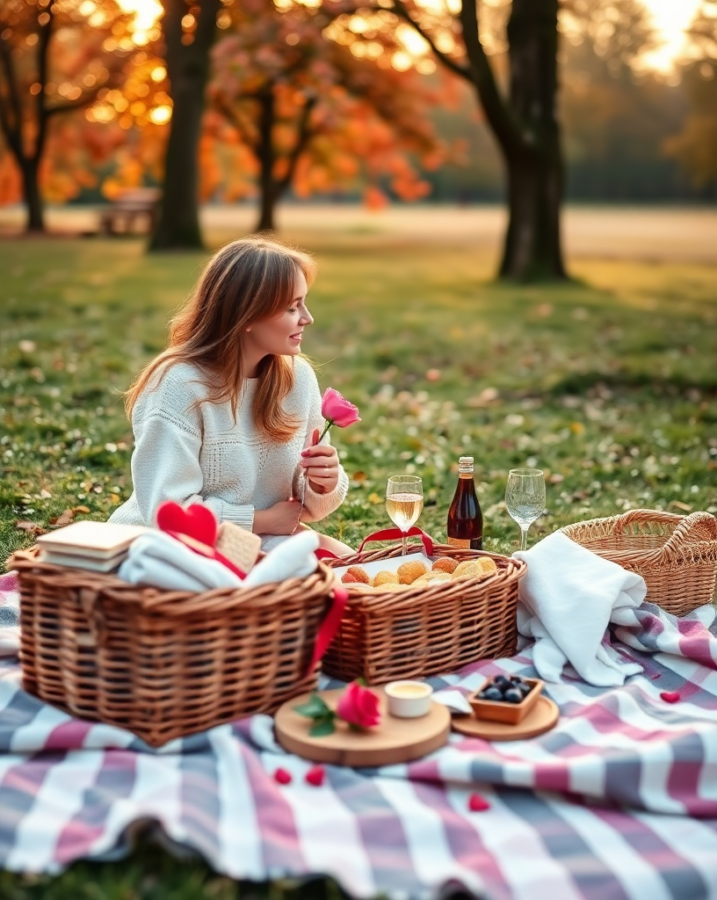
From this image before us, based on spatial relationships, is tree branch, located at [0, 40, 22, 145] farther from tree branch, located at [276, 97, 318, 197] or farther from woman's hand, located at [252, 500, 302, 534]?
woman's hand, located at [252, 500, 302, 534]

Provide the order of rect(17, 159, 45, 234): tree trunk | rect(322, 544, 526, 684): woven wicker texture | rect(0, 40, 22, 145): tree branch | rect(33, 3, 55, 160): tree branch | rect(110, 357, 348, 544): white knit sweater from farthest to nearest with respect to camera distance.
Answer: rect(0, 40, 22, 145): tree branch, rect(17, 159, 45, 234): tree trunk, rect(33, 3, 55, 160): tree branch, rect(110, 357, 348, 544): white knit sweater, rect(322, 544, 526, 684): woven wicker texture

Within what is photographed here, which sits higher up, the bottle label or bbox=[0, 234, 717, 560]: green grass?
the bottle label

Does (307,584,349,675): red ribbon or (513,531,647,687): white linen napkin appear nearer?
(307,584,349,675): red ribbon

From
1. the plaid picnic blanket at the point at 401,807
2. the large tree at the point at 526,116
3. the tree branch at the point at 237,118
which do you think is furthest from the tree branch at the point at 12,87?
the plaid picnic blanket at the point at 401,807

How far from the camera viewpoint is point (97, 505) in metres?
6.02

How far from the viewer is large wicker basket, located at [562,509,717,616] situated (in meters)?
4.44

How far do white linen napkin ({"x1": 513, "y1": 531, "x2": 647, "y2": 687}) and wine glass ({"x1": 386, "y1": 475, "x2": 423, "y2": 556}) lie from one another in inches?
17.7

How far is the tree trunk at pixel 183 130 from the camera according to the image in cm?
1798

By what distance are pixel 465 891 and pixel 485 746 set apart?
0.66 m

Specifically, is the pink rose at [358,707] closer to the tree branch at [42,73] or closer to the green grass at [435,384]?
the green grass at [435,384]

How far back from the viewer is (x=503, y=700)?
3.46m

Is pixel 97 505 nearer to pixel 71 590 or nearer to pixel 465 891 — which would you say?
pixel 71 590

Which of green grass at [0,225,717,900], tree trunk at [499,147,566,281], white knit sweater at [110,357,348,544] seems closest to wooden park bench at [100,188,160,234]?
green grass at [0,225,717,900]

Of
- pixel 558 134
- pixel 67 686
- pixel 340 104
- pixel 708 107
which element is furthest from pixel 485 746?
pixel 708 107
